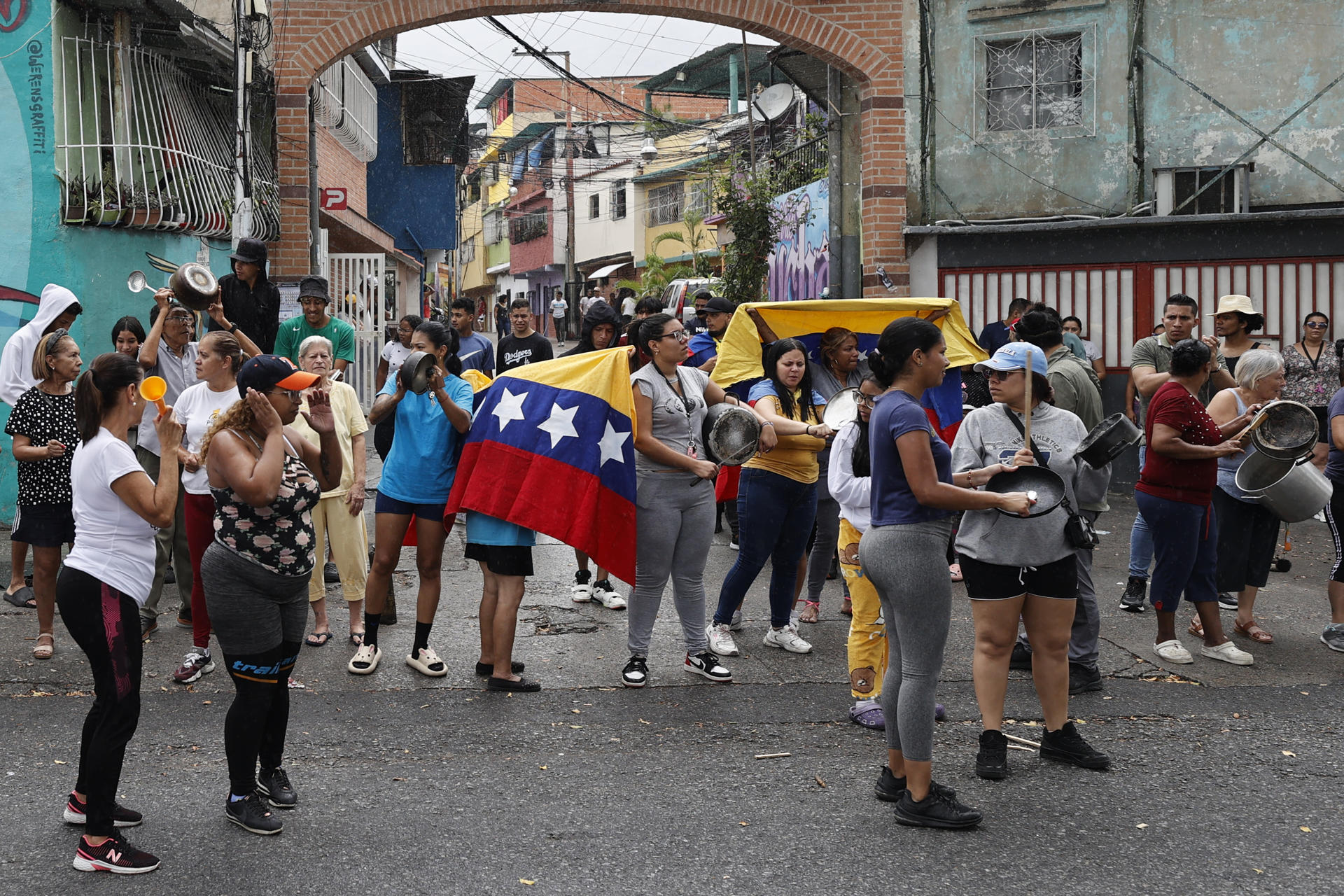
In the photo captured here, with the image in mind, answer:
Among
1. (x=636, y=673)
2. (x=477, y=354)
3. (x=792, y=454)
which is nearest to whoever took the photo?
(x=636, y=673)

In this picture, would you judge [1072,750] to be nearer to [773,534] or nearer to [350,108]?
[773,534]

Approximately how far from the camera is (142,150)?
443 inches

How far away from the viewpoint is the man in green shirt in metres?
8.62

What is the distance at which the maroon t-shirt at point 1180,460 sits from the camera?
661 cm

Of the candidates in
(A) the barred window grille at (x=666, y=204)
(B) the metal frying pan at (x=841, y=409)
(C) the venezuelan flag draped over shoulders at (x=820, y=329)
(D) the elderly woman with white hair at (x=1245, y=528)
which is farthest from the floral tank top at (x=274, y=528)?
(A) the barred window grille at (x=666, y=204)

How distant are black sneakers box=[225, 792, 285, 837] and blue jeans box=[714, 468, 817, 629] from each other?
316cm

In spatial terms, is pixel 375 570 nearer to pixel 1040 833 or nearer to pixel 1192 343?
pixel 1040 833

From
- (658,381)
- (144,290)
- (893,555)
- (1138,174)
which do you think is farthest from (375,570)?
(1138,174)

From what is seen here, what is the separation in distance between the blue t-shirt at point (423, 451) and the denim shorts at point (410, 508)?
0.06 ft

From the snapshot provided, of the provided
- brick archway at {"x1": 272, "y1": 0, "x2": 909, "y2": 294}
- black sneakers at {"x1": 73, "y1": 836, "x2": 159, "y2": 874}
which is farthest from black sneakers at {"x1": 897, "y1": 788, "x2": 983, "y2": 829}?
brick archway at {"x1": 272, "y1": 0, "x2": 909, "y2": 294}

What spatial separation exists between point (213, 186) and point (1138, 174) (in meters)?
9.73

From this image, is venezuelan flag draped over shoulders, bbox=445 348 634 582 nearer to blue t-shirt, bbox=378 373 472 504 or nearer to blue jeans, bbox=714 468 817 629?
blue t-shirt, bbox=378 373 472 504

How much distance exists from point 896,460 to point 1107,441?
4.33 feet

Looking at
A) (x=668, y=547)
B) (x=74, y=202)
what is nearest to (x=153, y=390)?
(x=668, y=547)
